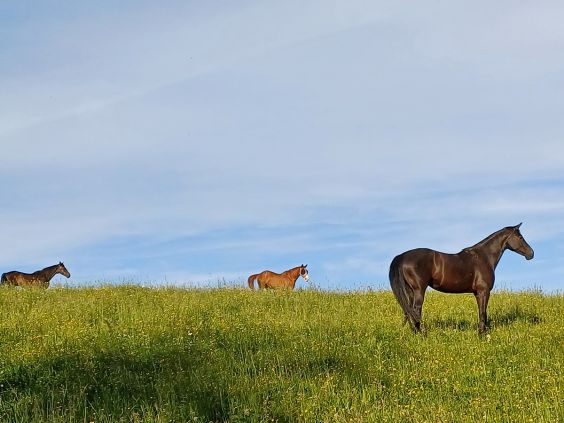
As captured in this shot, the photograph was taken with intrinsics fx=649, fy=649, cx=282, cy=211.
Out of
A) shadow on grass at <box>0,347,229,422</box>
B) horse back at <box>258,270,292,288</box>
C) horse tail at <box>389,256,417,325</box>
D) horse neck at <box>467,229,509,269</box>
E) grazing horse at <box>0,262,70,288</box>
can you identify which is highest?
grazing horse at <box>0,262,70,288</box>

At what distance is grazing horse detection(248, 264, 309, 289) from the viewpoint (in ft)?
93.0

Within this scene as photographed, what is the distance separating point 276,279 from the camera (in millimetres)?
28406

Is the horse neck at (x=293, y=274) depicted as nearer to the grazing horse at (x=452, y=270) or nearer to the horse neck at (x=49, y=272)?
the horse neck at (x=49, y=272)

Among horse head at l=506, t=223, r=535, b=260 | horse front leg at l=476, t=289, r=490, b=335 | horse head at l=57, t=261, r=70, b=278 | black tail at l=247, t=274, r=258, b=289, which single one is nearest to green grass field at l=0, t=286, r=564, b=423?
horse front leg at l=476, t=289, r=490, b=335

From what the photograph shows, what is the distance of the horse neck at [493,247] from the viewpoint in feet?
53.0

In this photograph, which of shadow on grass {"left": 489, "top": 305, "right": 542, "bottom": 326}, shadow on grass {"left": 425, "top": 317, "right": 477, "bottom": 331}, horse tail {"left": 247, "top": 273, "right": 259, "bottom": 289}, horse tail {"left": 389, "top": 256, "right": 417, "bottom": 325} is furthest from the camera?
horse tail {"left": 247, "top": 273, "right": 259, "bottom": 289}

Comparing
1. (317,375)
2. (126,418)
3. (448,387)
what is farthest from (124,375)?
(448,387)

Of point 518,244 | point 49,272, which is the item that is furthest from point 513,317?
point 49,272

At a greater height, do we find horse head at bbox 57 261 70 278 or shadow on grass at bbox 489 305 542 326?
horse head at bbox 57 261 70 278

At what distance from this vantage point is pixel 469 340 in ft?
45.3

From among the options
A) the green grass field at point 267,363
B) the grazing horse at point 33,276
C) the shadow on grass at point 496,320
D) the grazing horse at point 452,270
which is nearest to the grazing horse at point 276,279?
the grazing horse at point 33,276

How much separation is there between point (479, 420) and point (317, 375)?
3.16 m

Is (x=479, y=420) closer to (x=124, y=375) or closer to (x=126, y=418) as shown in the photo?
(x=126, y=418)

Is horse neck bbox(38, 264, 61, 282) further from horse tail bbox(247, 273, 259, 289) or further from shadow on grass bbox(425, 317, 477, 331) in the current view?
shadow on grass bbox(425, 317, 477, 331)
